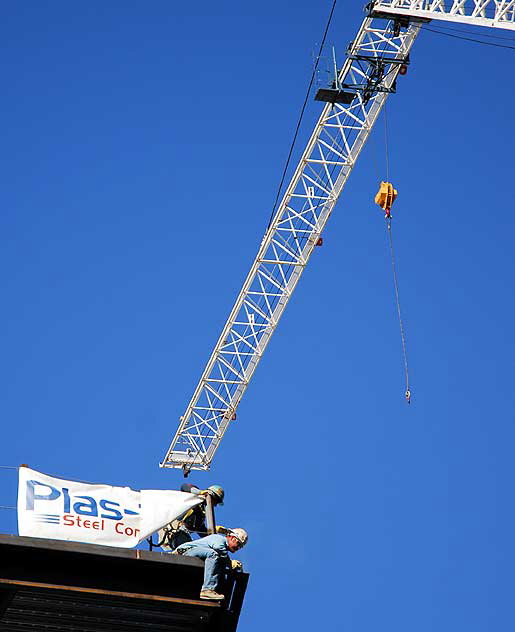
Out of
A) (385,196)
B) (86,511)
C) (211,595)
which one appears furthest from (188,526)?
(385,196)

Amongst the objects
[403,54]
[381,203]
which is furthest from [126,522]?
[403,54]

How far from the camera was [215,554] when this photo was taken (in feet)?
83.8

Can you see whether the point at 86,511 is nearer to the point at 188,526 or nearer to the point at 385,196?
the point at 188,526

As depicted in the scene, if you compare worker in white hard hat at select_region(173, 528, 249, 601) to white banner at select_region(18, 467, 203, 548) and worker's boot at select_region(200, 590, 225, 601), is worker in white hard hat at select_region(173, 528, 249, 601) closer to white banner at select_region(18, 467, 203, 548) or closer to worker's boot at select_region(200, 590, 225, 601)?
worker's boot at select_region(200, 590, 225, 601)

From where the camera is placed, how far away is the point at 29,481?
90.2 feet

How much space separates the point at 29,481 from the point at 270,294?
1741 inches

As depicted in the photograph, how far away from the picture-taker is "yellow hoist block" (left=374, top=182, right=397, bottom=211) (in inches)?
2355

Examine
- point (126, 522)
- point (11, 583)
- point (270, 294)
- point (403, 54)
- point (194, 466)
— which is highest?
point (403, 54)

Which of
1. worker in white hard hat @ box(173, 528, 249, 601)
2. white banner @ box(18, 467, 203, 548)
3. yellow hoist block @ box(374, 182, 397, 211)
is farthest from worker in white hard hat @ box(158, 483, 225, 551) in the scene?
yellow hoist block @ box(374, 182, 397, 211)

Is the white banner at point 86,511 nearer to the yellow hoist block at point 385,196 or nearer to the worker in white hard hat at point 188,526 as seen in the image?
the worker in white hard hat at point 188,526

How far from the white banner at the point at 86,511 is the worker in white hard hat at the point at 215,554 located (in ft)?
6.29

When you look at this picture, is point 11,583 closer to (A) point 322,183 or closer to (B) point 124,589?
(B) point 124,589

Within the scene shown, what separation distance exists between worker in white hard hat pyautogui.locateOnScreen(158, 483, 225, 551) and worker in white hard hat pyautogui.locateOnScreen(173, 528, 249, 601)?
8.64 feet

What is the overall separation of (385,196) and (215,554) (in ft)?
119
